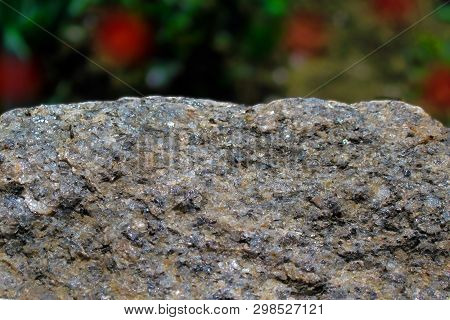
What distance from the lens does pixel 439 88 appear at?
111 inches

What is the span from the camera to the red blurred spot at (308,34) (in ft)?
9.59

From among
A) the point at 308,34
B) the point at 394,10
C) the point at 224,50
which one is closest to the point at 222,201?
the point at 224,50

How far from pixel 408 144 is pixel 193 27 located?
152cm

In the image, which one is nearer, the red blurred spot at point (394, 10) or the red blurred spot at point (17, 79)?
the red blurred spot at point (17, 79)

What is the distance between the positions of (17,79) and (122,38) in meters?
0.35

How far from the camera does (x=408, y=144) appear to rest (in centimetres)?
137

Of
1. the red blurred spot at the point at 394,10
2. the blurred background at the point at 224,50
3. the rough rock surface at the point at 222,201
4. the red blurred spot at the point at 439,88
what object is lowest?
the rough rock surface at the point at 222,201

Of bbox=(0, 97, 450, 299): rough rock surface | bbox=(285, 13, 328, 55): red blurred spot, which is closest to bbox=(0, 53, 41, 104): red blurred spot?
bbox=(285, 13, 328, 55): red blurred spot

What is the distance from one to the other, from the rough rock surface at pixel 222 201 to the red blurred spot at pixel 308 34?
1.52m

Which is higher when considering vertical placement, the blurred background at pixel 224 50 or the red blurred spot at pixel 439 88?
the blurred background at pixel 224 50

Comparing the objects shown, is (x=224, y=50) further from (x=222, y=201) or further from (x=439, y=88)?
(x=222, y=201)

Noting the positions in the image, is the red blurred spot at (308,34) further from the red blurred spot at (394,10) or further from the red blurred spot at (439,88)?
the red blurred spot at (439,88)

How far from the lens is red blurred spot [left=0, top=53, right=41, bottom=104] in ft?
9.21

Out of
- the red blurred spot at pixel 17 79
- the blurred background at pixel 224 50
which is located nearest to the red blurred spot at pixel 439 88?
the blurred background at pixel 224 50
